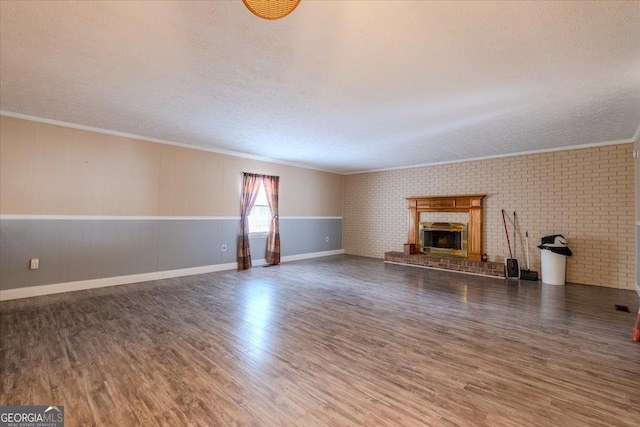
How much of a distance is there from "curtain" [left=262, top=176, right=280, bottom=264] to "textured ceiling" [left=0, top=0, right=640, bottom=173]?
8.20ft

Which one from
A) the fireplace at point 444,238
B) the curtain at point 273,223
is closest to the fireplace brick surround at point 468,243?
the fireplace at point 444,238

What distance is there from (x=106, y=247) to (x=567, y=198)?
840 cm

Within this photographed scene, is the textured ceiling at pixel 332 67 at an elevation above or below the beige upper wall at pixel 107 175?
above

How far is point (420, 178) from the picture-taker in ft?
24.6

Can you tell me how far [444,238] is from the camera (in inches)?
278

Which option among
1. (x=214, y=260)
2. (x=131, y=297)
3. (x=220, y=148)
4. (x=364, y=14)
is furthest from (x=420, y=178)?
(x=131, y=297)

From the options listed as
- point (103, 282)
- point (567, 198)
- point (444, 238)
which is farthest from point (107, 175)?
point (567, 198)

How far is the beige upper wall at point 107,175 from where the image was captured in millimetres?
4062

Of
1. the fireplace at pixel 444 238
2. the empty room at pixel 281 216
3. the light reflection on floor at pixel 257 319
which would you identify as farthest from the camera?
the fireplace at pixel 444 238

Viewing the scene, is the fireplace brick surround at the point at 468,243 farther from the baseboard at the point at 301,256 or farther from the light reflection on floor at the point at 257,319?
the light reflection on floor at the point at 257,319

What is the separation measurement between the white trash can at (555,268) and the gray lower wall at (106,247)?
19.2 feet

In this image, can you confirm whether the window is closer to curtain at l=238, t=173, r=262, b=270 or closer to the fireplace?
curtain at l=238, t=173, r=262, b=270

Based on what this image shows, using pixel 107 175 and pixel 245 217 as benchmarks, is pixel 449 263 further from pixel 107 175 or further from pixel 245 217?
pixel 107 175

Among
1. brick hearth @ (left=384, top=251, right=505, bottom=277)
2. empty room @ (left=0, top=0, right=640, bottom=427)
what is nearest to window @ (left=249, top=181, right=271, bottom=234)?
empty room @ (left=0, top=0, right=640, bottom=427)
